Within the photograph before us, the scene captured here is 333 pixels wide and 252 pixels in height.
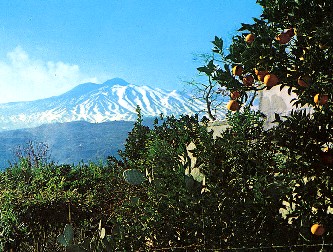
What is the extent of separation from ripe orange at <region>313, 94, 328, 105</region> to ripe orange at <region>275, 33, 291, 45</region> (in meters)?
0.48

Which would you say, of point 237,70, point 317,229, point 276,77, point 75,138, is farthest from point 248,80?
point 75,138

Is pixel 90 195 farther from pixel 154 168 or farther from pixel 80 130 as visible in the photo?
pixel 80 130

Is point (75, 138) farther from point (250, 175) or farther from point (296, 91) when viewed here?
point (250, 175)

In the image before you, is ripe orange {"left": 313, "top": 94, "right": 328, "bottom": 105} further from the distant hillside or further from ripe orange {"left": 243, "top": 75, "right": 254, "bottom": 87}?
the distant hillside

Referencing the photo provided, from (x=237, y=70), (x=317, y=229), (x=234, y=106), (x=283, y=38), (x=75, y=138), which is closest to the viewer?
(x=317, y=229)

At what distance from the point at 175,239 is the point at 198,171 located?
45cm

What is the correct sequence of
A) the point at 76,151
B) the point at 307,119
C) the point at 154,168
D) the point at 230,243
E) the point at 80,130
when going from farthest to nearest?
the point at 80,130
the point at 76,151
the point at 307,119
the point at 154,168
the point at 230,243

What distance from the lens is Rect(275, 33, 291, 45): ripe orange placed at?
325cm

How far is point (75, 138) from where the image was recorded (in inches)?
6658

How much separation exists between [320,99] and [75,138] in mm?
170165

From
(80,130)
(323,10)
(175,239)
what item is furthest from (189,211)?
(80,130)

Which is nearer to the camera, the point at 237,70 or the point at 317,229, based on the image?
the point at 317,229

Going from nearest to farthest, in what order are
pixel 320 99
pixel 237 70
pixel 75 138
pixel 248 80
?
pixel 320 99 → pixel 237 70 → pixel 248 80 → pixel 75 138

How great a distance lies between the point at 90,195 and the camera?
21.2 ft
